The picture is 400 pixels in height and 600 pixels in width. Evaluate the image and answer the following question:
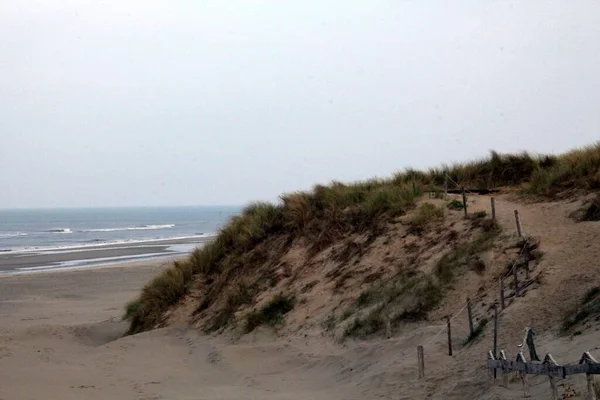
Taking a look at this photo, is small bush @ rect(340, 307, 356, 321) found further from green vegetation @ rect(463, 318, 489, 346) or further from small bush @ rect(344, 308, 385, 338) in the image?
green vegetation @ rect(463, 318, 489, 346)

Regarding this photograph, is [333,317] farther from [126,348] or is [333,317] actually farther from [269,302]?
[126,348]

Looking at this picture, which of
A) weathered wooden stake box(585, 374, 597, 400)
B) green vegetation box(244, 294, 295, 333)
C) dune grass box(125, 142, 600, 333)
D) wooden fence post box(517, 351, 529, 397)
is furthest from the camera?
dune grass box(125, 142, 600, 333)

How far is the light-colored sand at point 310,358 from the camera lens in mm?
9297

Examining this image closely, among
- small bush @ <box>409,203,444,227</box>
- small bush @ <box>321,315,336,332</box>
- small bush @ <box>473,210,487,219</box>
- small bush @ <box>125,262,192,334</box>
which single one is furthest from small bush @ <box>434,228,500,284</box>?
small bush @ <box>125,262,192,334</box>

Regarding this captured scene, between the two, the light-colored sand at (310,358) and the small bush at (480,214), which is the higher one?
the small bush at (480,214)

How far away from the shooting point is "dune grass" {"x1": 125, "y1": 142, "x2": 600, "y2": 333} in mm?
15547

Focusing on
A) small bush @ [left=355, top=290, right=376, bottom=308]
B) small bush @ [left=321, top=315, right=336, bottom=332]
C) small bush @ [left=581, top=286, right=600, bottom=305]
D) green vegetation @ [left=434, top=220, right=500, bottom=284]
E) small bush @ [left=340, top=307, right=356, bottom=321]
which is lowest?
small bush @ [left=321, top=315, right=336, bottom=332]

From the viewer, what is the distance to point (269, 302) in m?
14.6

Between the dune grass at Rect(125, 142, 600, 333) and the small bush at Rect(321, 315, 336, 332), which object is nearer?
the small bush at Rect(321, 315, 336, 332)

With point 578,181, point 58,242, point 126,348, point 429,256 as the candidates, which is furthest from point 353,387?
point 58,242

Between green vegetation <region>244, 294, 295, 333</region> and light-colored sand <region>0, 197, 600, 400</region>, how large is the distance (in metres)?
0.30

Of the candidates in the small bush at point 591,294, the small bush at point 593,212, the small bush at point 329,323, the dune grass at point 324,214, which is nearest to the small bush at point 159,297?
the dune grass at point 324,214

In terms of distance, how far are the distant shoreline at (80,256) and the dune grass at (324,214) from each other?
57.8 feet

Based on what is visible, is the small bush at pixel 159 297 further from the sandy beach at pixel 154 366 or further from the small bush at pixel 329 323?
the small bush at pixel 329 323
